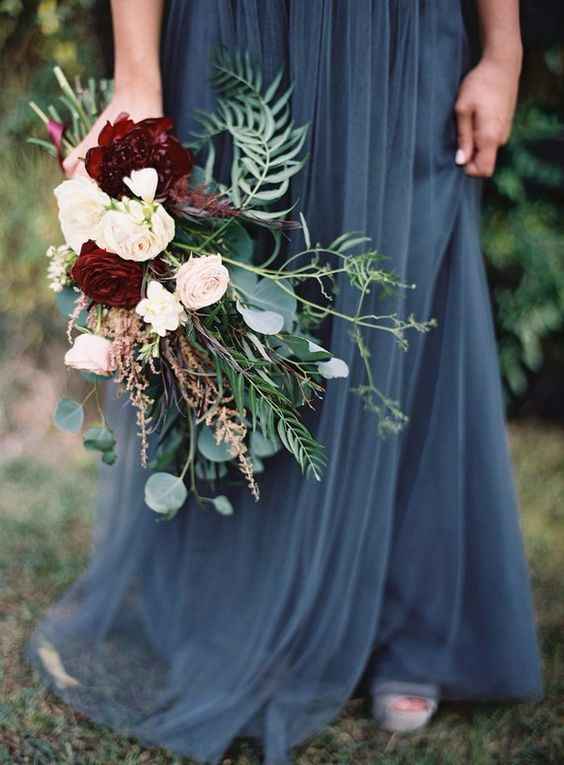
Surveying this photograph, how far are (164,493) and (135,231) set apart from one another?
47 cm

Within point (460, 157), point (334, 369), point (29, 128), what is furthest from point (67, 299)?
point (29, 128)

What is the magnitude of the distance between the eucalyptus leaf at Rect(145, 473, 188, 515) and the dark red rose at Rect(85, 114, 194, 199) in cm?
49

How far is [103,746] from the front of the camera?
141 centimetres

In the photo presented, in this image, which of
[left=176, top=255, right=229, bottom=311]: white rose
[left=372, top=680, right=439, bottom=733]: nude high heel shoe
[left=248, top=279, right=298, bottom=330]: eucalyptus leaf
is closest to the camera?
[left=176, top=255, right=229, bottom=311]: white rose

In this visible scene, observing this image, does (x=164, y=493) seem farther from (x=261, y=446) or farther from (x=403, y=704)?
(x=403, y=704)

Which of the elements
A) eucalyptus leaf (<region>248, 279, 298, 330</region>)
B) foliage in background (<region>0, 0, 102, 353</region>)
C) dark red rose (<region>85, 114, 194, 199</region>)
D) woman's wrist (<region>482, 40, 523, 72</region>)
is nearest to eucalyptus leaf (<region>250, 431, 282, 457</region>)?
eucalyptus leaf (<region>248, 279, 298, 330</region>)

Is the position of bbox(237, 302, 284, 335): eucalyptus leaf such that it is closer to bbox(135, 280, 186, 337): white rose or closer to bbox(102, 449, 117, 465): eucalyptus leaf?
bbox(135, 280, 186, 337): white rose

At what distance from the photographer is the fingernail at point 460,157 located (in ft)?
4.72

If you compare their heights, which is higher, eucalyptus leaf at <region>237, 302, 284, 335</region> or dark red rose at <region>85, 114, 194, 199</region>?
dark red rose at <region>85, 114, 194, 199</region>

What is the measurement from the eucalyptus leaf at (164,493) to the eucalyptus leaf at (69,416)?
0.54 feet

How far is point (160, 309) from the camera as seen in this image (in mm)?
1127

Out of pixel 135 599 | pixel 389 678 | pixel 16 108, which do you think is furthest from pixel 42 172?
pixel 389 678

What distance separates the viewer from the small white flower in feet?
3.81

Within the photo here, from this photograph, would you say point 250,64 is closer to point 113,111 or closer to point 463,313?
point 113,111
